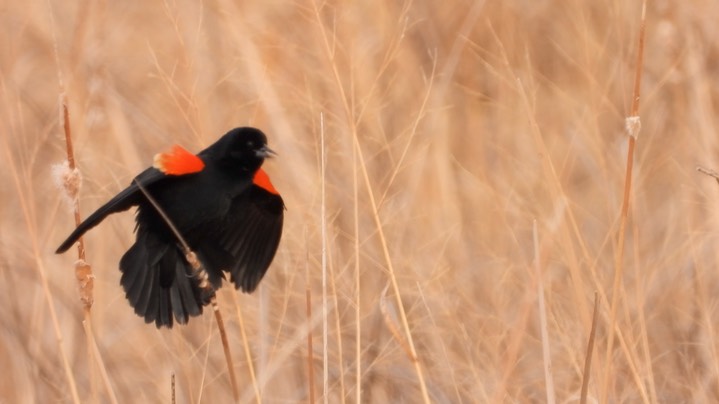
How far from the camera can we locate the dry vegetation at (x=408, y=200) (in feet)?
7.71

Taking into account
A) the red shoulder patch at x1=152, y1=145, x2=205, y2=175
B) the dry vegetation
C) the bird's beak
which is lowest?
the dry vegetation

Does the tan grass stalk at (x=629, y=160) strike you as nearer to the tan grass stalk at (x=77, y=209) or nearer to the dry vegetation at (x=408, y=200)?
the dry vegetation at (x=408, y=200)


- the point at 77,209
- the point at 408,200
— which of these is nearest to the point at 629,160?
the point at 77,209

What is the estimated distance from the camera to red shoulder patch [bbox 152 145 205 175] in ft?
5.76

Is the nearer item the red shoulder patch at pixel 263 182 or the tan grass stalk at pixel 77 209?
the tan grass stalk at pixel 77 209

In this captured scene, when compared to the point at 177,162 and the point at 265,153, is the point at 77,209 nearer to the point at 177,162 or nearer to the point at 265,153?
the point at 177,162

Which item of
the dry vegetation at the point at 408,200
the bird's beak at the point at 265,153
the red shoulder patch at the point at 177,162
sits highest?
the red shoulder patch at the point at 177,162

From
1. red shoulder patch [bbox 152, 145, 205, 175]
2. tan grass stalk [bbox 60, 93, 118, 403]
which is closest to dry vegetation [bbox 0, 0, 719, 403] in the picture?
red shoulder patch [bbox 152, 145, 205, 175]

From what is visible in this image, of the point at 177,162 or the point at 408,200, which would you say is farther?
the point at 408,200

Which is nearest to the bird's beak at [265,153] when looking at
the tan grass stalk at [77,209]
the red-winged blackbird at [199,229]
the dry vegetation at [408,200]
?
the red-winged blackbird at [199,229]

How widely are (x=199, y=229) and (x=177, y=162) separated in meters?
0.10

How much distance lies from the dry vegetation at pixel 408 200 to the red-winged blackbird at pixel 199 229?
11 centimetres

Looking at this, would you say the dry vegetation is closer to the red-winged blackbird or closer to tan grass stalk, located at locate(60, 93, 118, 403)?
the red-winged blackbird

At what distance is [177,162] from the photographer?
1788mm
